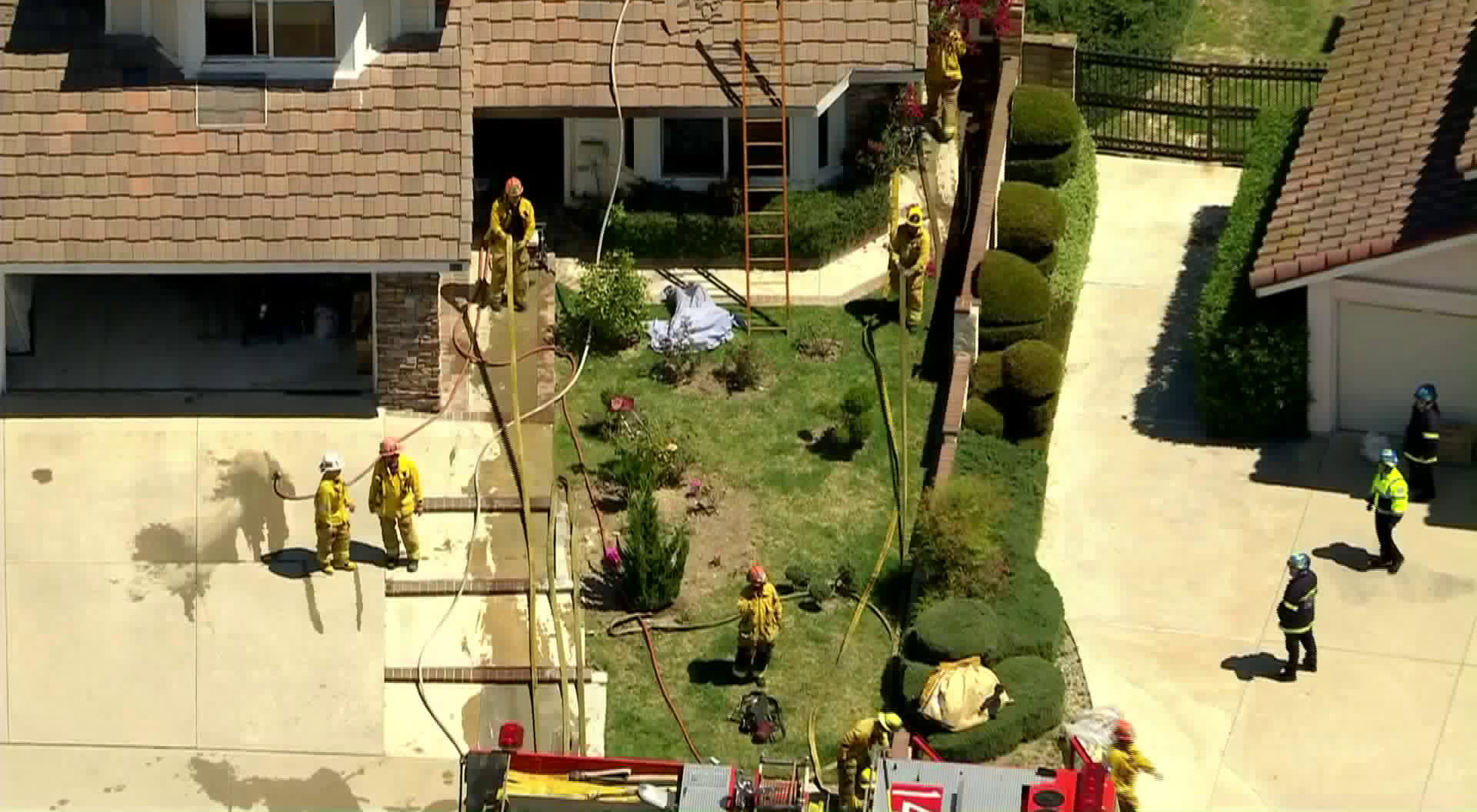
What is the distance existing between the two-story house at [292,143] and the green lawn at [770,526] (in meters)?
2.55

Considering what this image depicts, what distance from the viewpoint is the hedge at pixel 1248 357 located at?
3566 cm

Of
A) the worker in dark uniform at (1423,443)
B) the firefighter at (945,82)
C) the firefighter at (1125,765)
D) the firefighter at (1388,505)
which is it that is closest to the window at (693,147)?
the firefighter at (945,82)

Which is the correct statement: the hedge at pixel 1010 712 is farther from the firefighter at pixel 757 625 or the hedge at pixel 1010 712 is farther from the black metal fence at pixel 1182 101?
the black metal fence at pixel 1182 101

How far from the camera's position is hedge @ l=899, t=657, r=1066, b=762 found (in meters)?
31.0

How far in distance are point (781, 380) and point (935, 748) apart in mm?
6633

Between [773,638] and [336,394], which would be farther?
[336,394]

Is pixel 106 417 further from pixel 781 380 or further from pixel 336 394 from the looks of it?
pixel 781 380

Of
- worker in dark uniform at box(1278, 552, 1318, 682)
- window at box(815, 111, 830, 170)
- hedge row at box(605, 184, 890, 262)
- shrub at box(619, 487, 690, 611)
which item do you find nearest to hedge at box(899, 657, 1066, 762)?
worker in dark uniform at box(1278, 552, 1318, 682)

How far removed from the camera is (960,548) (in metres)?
32.4

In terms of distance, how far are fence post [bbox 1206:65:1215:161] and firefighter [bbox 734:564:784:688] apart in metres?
11.9

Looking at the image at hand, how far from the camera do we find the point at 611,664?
32.4 metres

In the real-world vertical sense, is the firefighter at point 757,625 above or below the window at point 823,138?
below

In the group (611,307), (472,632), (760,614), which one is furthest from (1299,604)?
(611,307)

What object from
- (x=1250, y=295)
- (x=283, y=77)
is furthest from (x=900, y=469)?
(x=283, y=77)
